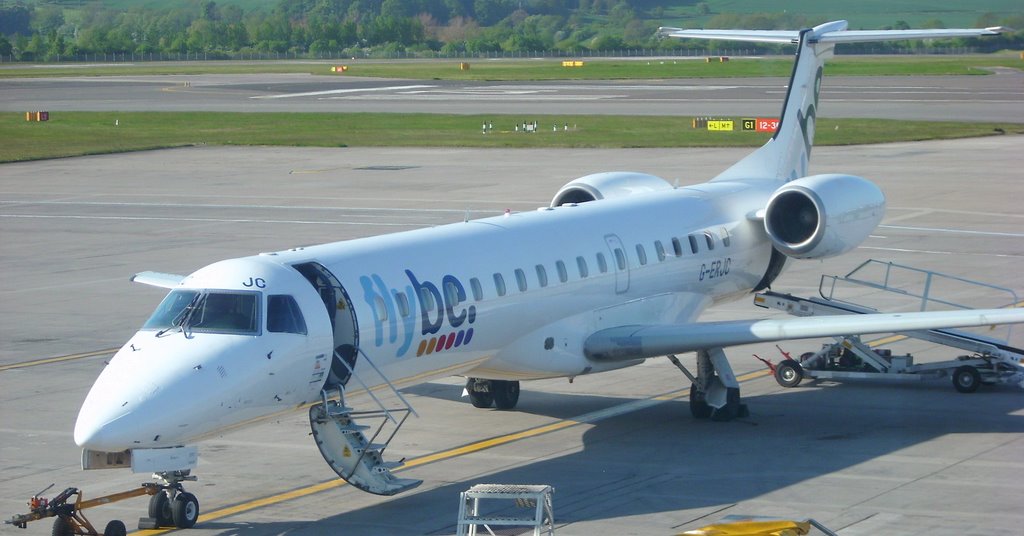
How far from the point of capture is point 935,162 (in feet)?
191

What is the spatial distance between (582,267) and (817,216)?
16.0ft

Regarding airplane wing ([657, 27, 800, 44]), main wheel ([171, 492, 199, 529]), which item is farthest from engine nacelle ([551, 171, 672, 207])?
main wheel ([171, 492, 199, 529])

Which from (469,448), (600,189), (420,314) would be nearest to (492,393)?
(469,448)

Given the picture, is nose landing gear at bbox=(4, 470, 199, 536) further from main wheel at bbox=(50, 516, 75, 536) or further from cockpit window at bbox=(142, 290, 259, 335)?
cockpit window at bbox=(142, 290, 259, 335)

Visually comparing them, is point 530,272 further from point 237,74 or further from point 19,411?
point 237,74

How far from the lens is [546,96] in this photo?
10181 centimetres

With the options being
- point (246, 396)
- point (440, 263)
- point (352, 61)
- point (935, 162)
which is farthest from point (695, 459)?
point (352, 61)

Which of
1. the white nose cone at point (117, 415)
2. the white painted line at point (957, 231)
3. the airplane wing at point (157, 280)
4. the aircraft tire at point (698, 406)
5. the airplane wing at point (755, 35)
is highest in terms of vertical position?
the airplane wing at point (755, 35)

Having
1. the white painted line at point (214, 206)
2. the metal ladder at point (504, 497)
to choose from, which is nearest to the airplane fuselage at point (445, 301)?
the metal ladder at point (504, 497)

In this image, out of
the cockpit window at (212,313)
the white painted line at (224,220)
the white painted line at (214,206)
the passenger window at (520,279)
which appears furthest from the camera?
the white painted line at (214,206)

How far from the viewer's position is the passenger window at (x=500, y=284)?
19875 millimetres

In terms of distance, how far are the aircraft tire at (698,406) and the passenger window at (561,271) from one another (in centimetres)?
271

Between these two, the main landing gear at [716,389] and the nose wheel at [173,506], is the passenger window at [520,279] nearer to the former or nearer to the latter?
the main landing gear at [716,389]

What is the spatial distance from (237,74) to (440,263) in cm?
13222
